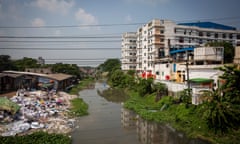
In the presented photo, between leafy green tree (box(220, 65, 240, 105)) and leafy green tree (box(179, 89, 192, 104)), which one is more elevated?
leafy green tree (box(220, 65, 240, 105))

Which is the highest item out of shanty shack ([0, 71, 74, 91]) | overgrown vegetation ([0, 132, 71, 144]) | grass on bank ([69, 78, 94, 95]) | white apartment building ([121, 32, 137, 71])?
white apartment building ([121, 32, 137, 71])

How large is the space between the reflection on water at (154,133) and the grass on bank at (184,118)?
1.89ft

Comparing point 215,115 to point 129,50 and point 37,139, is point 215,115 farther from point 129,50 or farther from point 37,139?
point 129,50

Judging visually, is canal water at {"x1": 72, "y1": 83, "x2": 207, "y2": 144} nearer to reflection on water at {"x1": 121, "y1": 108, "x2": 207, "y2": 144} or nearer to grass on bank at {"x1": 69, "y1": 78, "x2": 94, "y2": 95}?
reflection on water at {"x1": 121, "y1": 108, "x2": 207, "y2": 144}

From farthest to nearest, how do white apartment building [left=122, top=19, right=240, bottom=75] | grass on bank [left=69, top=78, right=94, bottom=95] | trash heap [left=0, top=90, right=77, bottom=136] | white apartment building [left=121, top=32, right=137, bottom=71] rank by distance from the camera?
white apartment building [left=121, top=32, right=137, bottom=71] < white apartment building [left=122, top=19, right=240, bottom=75] < grass on bank [left=69, top=78, right=94, bottom=95] < trash heap [left=0, top=90, right=77, bottom=136]

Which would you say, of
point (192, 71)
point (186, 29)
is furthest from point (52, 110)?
point (186, 29)

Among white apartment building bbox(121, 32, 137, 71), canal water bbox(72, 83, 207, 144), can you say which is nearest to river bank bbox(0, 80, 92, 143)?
canal water bbox(72, 83, 207, 144)

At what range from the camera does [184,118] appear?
16.8 m

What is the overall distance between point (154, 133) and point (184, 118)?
315 centimetres

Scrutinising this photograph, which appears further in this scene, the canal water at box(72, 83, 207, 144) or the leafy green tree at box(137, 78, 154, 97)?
the leafy green tree at box(137, 78, 154, 97)

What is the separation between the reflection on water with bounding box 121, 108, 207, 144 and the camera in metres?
13.8

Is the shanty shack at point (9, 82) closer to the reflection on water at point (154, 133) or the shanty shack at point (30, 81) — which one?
the shanty shack at point (30, 81)

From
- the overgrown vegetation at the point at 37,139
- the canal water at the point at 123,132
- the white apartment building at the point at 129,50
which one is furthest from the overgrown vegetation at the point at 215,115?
the white apartment building at the point at 129,50

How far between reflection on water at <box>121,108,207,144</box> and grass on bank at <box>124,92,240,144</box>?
0.58m
